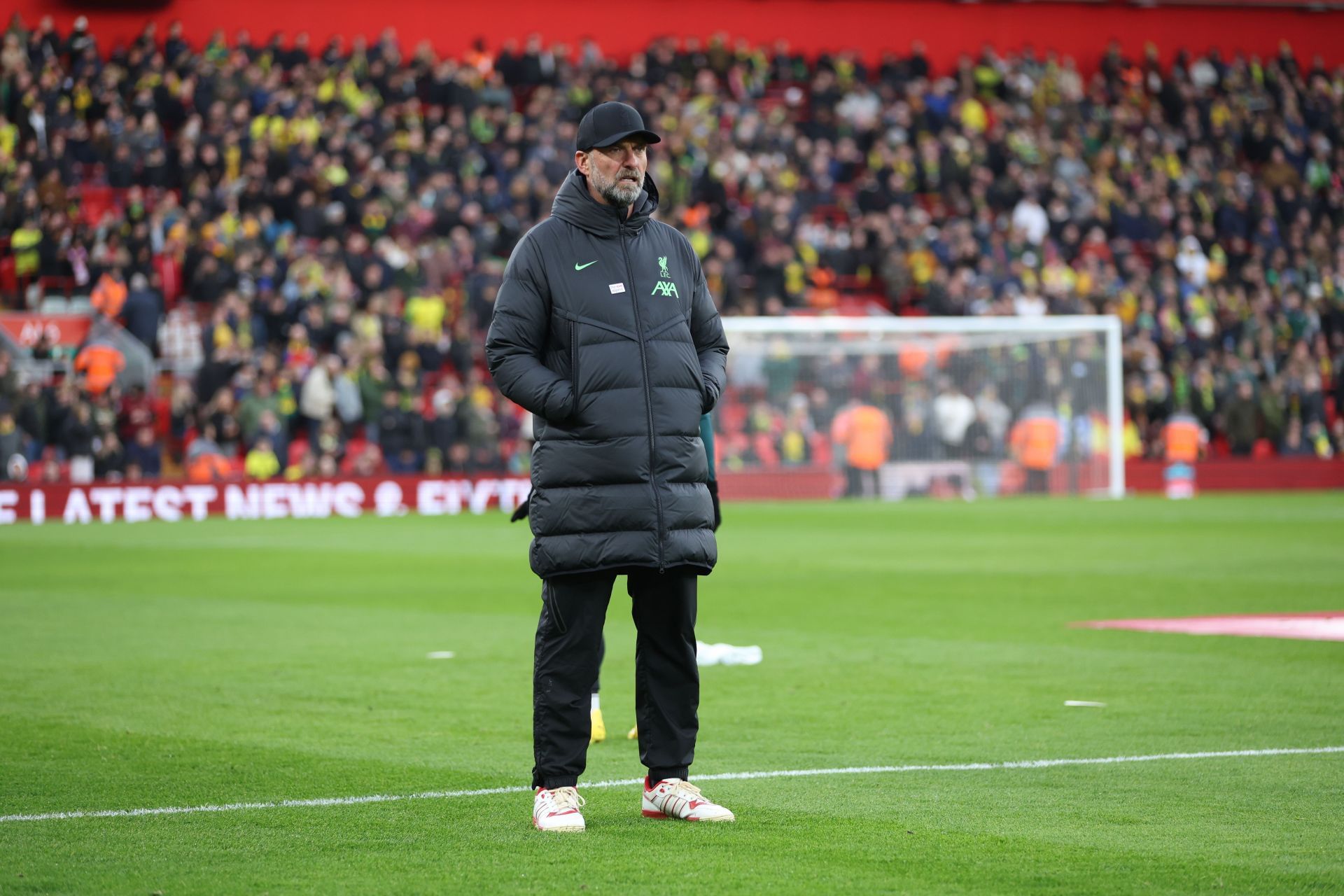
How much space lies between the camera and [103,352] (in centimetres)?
3022

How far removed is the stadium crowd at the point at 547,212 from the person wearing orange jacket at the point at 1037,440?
1157 mm

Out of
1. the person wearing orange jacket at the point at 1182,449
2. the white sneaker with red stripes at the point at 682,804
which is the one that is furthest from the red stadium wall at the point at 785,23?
the white sneaker with red stripes at the point at 682,804

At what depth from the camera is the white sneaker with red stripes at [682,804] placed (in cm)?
657

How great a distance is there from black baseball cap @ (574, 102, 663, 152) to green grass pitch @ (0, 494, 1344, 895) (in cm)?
230

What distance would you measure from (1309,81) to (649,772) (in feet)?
145

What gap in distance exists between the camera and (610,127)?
6484 mm

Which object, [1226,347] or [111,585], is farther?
[1226,347]

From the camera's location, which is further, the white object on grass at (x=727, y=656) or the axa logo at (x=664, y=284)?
the white object on grass at (x=727, y=656)

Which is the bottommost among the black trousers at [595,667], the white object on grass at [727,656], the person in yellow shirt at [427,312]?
the white object on grass at [727,656]

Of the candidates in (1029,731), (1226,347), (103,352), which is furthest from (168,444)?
(1029,731)

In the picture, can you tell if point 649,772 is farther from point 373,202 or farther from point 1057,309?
point 1057,309

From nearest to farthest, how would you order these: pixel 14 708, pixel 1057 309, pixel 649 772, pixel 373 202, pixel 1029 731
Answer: pixel 649 772
pixel 1029 731
pixel 14 708
pixel 373 202
pixel 1057 309

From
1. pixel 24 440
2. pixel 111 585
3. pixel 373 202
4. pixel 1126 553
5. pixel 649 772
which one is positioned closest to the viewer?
pixel 649 772

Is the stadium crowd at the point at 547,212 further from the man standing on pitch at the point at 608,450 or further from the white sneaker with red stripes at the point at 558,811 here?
the white sneaker with red stripes at the point at 558,811
